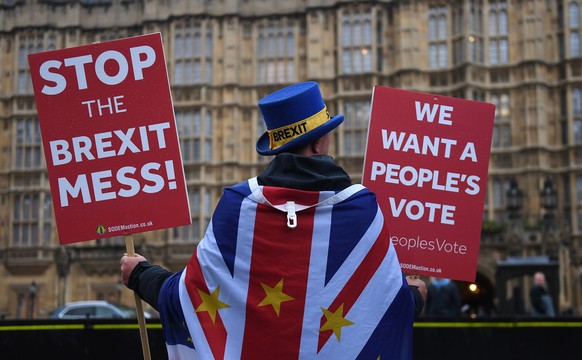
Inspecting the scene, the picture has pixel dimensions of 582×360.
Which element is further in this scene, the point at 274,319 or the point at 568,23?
the point at 568,23

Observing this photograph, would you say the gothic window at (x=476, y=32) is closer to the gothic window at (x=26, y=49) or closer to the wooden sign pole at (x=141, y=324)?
the gothic window at (x=26, y=49)

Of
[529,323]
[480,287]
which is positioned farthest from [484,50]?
[529,323]

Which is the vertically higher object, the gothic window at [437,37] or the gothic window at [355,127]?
the gothic window at [437,37]

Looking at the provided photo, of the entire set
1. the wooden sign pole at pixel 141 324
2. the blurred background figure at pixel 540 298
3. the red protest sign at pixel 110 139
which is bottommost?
the blurred background figure at pixel 540 298

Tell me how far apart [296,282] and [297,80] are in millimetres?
26281

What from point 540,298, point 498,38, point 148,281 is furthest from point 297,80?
point 148,281

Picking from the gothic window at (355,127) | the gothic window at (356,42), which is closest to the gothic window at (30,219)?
the gothic window at (355,127)

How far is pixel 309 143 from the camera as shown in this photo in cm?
294

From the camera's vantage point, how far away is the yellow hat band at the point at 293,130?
2945 millimetres

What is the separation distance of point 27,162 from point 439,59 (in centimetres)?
1525

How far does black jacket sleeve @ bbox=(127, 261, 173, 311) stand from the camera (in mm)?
3082

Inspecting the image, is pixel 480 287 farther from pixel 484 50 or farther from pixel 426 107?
pixel 426 107

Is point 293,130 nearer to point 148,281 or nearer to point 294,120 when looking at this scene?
point 294,120

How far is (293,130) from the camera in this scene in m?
2.96
